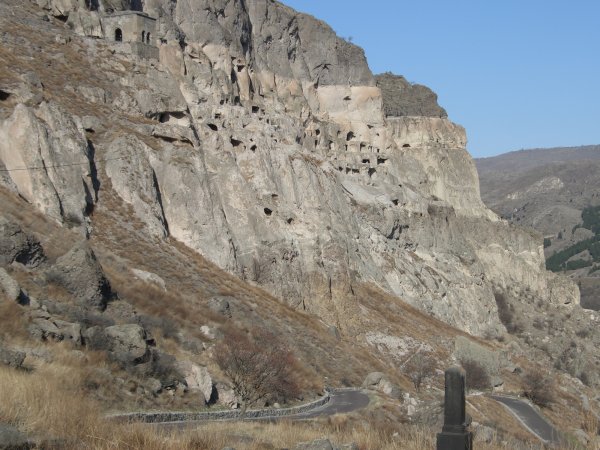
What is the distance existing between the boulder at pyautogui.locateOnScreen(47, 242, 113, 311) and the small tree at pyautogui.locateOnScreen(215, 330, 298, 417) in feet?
13.6

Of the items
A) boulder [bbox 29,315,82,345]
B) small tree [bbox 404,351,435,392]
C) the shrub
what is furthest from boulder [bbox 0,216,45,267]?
the shrub

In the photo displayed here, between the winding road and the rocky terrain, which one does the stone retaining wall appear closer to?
the winding road

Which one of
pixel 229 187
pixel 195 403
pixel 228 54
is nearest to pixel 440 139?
pixel 228 54

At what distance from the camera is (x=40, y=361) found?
1530 cm

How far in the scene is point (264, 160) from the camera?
1983 inches

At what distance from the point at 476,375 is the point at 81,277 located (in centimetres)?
3313

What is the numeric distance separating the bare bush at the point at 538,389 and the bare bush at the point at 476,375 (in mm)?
2596

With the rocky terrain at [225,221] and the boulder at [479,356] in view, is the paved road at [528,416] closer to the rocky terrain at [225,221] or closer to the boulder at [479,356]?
the rocky terrain at [225,221]

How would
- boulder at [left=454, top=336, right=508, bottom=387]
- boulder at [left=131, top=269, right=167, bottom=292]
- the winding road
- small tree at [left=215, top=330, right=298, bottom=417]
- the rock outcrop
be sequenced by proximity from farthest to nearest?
the rock outcrop, boulder at [left=454, top=336, right=508, bottom=387], boulder at [left=131, top=269, right=167, bottom=292], small tree at [left=215, top=330, right=298, bottom=417], the winding road

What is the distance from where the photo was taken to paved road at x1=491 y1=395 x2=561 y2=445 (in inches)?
1345

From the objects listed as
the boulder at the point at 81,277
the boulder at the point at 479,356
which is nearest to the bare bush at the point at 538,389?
the boulder at the point at 479,356

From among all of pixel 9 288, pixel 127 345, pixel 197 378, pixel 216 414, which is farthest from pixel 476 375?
pixel 9 288

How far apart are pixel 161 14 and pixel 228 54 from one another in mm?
7379

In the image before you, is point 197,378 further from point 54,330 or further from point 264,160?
point 264,160
